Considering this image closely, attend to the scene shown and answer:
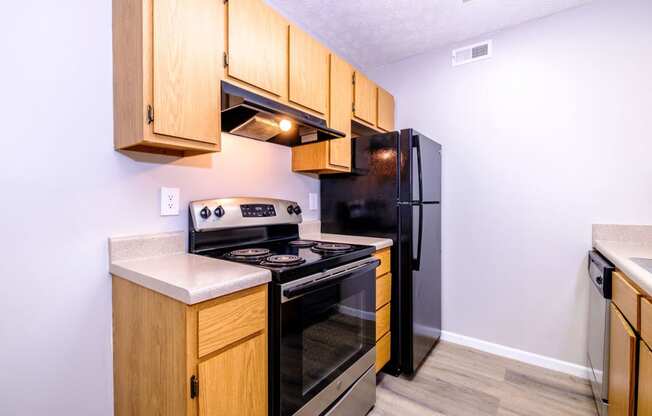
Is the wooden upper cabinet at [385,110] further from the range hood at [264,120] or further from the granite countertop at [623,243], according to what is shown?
the granite countertop at [623,243]

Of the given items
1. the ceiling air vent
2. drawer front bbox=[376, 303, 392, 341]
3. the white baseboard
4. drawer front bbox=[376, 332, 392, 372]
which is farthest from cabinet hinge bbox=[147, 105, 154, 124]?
the white baseboard

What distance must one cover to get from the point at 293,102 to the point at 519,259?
197 cm

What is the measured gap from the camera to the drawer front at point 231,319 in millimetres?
942

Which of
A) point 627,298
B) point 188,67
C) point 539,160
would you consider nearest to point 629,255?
point 627,298

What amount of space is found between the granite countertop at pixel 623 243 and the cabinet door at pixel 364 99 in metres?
1.66

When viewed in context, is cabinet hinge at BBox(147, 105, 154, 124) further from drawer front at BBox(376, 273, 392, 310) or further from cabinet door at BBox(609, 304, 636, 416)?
cabinet door at BBox(609, 304, 636, 416)

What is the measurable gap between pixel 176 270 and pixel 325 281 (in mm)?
598

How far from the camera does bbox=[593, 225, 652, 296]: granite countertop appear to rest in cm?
134

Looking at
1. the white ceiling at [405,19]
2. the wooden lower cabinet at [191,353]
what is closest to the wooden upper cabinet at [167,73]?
the wooden lower cabinet at [191,353]

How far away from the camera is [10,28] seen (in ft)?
3.40

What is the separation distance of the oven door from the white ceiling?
65.3 inches

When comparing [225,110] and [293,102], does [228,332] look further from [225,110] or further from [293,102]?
[293,102]

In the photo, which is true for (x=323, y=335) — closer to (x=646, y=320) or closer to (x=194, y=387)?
(x=194, y=387)

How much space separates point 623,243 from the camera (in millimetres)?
1833
